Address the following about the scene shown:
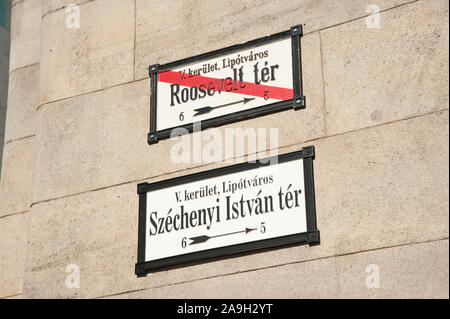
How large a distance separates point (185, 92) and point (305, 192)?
59.6 inches

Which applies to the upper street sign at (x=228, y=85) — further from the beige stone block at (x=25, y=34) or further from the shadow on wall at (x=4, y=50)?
the shadow on wall at (x=4, y=50)

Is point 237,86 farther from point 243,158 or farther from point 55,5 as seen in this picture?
point 55,5

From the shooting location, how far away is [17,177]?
9305 millimetres

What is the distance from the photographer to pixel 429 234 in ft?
21.4

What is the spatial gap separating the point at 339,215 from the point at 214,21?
219 centimetres

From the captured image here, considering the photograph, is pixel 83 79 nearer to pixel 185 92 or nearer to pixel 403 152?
pixel 185 92

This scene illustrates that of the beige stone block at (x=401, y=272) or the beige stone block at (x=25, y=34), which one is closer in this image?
the beige stone block at (x=401, y=272)

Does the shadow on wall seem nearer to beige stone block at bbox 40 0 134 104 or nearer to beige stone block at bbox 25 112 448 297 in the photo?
beige stone block at bbox 40 0 134 104

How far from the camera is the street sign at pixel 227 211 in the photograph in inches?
280

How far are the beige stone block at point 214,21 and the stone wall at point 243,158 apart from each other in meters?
0.01

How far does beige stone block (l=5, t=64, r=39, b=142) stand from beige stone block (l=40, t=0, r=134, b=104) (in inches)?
26.8

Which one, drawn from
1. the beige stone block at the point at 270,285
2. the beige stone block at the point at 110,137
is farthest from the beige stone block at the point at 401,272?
the beige stone block at the point at 110,137
